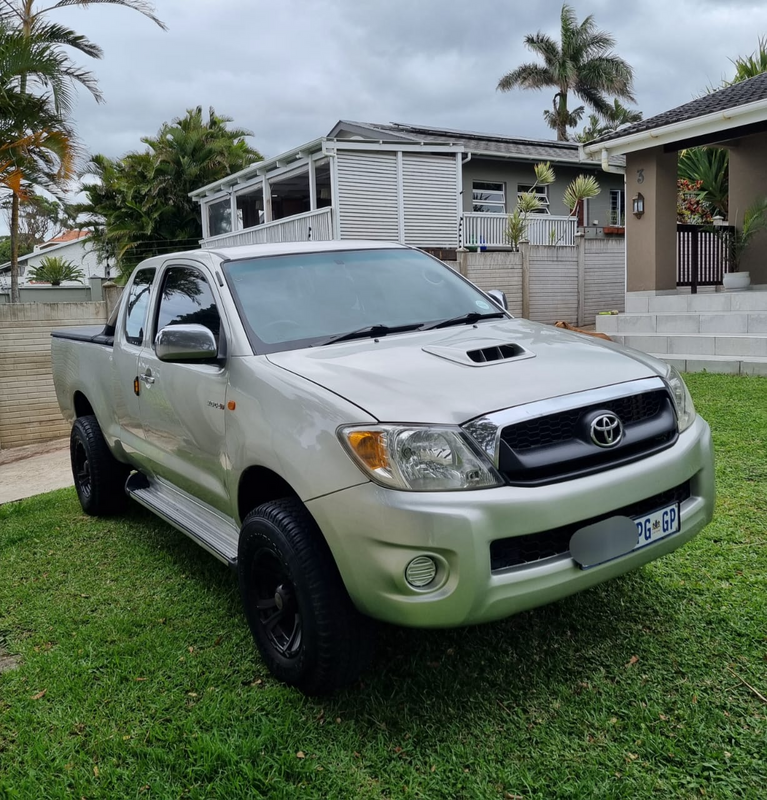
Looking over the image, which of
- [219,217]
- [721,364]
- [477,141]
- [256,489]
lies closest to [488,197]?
[477,141]

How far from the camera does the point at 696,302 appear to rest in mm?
11164

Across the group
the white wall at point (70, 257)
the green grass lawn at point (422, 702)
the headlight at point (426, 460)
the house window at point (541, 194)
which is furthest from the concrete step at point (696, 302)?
the white wall at point (70, 257)

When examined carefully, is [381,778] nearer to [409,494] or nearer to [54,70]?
[409,494]

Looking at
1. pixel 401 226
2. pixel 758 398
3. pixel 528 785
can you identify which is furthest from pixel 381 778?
pixel 401 226

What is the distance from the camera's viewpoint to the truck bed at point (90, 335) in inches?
201

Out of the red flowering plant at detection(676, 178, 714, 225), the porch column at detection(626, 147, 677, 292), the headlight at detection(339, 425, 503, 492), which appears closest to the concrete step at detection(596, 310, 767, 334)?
the porch column at detection(626, 147, 677, 292)

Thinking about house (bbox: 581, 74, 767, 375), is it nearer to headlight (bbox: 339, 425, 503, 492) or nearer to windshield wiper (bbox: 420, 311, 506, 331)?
windshield wiper (bbox: 420, 311, 506, 331)

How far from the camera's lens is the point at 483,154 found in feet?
72.2

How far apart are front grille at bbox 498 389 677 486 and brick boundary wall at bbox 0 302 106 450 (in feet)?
33.0

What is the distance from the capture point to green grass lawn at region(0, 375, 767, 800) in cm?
244

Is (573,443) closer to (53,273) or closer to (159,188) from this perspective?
(159,188)

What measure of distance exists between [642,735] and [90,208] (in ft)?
97.4

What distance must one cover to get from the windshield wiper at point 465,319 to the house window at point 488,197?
20.4m

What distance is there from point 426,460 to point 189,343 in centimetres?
137
